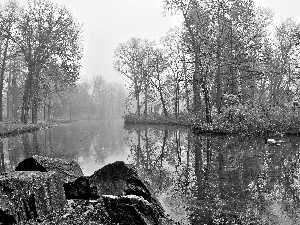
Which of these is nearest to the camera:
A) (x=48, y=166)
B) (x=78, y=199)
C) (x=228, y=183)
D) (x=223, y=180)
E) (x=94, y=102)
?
(x=78, y=199)

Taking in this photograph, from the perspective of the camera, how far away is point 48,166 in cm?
694

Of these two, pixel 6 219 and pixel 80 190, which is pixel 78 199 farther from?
pixel 6 219

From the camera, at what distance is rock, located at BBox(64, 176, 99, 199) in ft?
21.2

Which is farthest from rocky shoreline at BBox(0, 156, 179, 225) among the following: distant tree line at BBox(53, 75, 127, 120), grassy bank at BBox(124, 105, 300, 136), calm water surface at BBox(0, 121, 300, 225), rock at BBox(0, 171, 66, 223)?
distant tree line at BBox(53, 75, 127, 120)

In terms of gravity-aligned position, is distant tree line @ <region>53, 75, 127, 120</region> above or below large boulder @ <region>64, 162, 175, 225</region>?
above

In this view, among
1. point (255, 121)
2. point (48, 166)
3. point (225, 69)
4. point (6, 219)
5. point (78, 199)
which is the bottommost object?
point (78, 199)

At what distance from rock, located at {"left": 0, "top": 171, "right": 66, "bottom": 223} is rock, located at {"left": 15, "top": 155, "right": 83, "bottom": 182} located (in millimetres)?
860

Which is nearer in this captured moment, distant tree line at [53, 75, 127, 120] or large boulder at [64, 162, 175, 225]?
large boulder at [64, 162, 175, 225]

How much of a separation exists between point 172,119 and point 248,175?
110 ft

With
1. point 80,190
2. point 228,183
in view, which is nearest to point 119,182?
A: point 80,190

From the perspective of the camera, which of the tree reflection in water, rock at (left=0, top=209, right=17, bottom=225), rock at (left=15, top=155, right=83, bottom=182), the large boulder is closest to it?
rock at (left=0, top=209, right=17, bottom=225)

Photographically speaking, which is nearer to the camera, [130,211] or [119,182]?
[130,211]

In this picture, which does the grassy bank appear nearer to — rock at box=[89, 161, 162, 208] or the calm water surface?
the calm water surface

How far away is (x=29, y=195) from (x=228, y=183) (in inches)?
205
